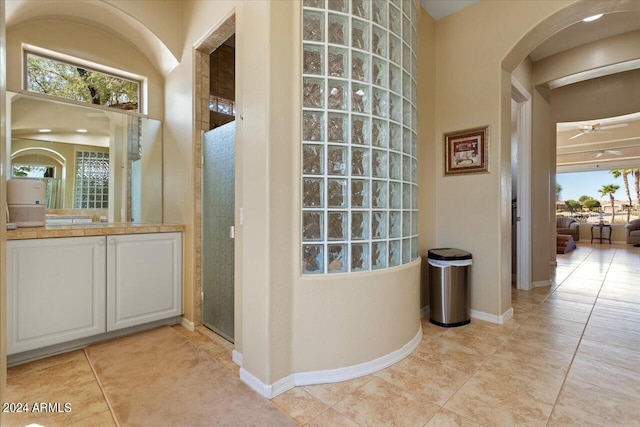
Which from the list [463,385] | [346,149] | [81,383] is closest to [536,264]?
[463,385]

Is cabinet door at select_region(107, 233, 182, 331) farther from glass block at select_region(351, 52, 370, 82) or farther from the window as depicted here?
glass block at select_region(351, 52, 370, 82)

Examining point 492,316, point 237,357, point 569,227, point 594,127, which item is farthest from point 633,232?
point 237,357

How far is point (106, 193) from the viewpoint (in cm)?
306

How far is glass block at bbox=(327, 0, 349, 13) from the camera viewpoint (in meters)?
1.89

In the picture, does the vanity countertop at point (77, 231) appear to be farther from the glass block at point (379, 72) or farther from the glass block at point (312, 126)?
the glass block at point (379, 72)

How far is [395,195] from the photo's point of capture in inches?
86.8

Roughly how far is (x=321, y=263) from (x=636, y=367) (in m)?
2.25

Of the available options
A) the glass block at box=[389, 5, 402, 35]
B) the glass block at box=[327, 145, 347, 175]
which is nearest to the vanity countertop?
the glass block at box=[327, 145, 347, 175]

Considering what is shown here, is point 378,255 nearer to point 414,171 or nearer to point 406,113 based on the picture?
point 414,171

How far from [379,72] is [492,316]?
Answer: 2.42 m

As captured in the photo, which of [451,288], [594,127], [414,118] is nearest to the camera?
[414,118]

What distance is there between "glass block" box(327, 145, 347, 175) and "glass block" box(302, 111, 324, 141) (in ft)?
0.33

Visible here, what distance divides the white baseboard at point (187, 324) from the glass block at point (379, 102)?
239cm

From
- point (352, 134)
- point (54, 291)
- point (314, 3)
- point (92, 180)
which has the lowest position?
point (54, 291)
